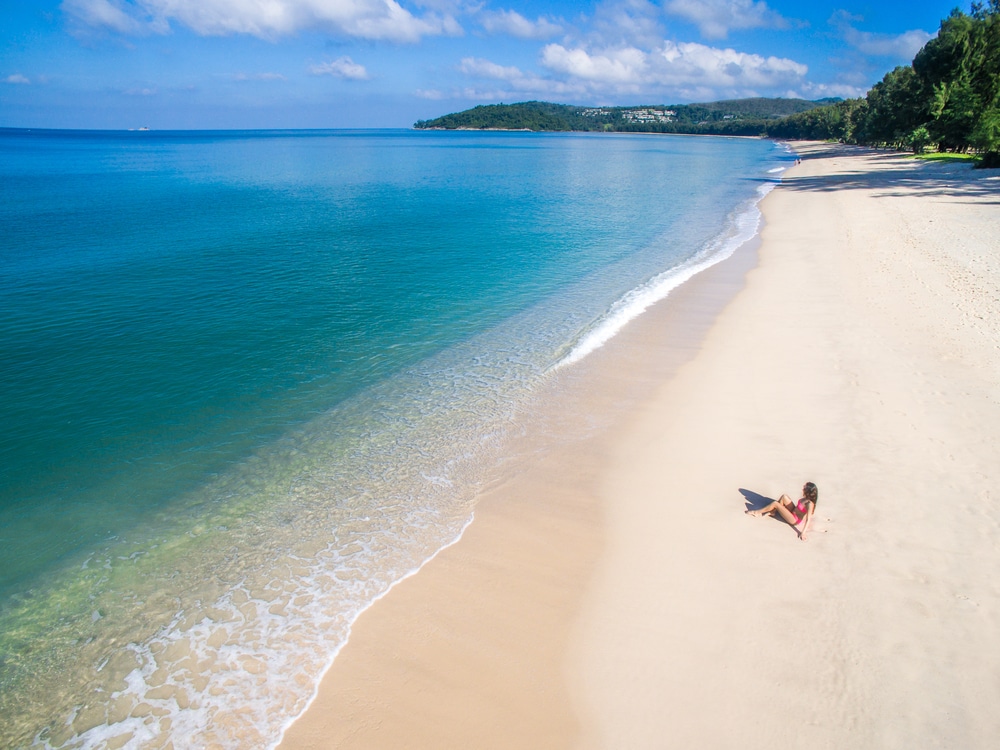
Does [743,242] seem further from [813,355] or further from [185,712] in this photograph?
[185,712]

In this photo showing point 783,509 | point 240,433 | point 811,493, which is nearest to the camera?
point 811,493

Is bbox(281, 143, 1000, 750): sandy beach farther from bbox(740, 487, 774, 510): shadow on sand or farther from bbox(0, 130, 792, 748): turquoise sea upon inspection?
bbox(0, 130, 792, 748): turquoise sea

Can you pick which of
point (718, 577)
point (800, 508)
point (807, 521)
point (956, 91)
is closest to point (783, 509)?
point (800, 508)

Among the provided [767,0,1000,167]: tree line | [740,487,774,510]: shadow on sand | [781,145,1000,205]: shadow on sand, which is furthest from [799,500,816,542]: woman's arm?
[767,0,1000,167]: tree line

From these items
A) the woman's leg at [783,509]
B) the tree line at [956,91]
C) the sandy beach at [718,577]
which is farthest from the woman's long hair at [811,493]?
the tree line at [956,91]

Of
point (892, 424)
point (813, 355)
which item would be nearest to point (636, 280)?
point (813, 355)

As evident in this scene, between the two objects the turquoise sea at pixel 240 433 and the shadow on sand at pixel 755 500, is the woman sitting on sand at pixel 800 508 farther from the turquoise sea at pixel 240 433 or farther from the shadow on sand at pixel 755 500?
the turquoise sea at pixel 240 433

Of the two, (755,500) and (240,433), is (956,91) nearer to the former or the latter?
(755,500)
